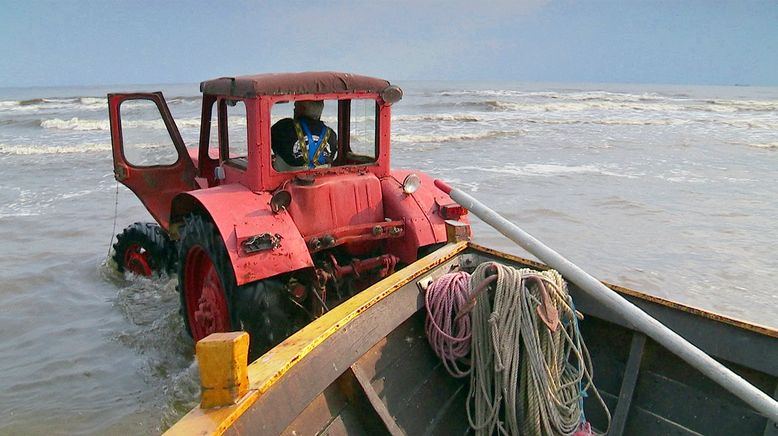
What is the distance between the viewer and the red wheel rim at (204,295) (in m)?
3.76

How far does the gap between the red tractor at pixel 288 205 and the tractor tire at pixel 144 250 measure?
0.94 m

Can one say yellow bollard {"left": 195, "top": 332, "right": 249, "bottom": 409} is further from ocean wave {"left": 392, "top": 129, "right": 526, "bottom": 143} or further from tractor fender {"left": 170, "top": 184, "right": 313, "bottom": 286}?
ocean wave {"left": 392, "top": 129, "right": 526, "bottom": 143}

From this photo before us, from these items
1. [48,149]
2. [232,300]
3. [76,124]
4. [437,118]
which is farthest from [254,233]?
[76,124]

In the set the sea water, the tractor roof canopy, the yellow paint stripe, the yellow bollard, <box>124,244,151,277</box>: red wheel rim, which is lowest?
the sea water

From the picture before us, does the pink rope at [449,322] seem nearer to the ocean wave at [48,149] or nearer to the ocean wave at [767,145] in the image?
the ocean wave at [48,149]

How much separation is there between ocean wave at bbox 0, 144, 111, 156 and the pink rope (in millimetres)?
15852

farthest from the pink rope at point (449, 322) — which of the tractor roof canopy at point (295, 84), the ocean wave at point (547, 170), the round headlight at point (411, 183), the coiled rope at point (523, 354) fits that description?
the ocean wave at point (547, 170)

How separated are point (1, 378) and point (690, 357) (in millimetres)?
4660

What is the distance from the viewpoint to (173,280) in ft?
19.5

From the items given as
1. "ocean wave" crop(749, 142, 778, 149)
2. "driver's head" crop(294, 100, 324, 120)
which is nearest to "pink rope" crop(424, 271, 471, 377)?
"driver's head" crop(294, 100, 324, 120)

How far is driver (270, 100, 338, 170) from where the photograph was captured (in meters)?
3.88

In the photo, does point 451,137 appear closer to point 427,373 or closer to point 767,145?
point 767,145

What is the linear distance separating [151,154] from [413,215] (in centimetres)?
267

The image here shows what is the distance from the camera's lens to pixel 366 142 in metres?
4.35
